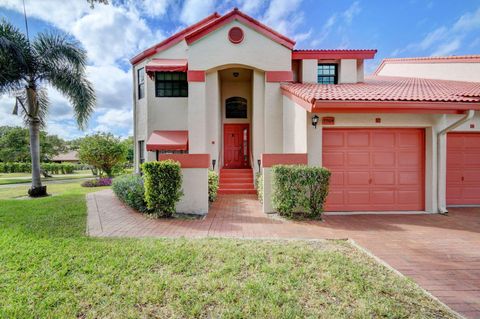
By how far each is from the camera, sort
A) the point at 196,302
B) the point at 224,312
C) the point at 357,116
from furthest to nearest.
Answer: the point at 357,116 → the point at 196,302 → the point at 224,312

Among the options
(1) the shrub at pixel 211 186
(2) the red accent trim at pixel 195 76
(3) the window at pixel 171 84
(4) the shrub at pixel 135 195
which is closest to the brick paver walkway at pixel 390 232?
(4) the shrub at pixel 135 195

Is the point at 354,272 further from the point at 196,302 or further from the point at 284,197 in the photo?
the point at 284,197

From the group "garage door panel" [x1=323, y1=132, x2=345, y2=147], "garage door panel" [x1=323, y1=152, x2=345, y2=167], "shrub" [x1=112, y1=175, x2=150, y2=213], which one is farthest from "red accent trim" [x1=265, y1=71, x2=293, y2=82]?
"shrub" [x1=112, y1=175, x2=150, y2=213]

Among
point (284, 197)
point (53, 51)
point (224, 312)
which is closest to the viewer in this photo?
point (224, 312)

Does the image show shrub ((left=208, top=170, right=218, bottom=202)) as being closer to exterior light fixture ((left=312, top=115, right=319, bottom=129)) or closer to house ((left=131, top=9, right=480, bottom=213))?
house ((left=131, top=9, right=480, bottom=213))

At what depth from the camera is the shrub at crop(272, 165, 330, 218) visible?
303 inches

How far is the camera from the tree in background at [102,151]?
18906mm

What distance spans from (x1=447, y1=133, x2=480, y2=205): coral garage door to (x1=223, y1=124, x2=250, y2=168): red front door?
35.5ft

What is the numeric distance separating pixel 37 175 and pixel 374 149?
1851cm

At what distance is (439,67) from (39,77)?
85.7 feet

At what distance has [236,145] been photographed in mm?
15781

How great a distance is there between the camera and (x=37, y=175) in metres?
13.2

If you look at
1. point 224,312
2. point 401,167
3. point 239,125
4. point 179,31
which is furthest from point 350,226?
point 179,31

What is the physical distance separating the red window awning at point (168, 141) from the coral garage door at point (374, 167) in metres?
8.75
